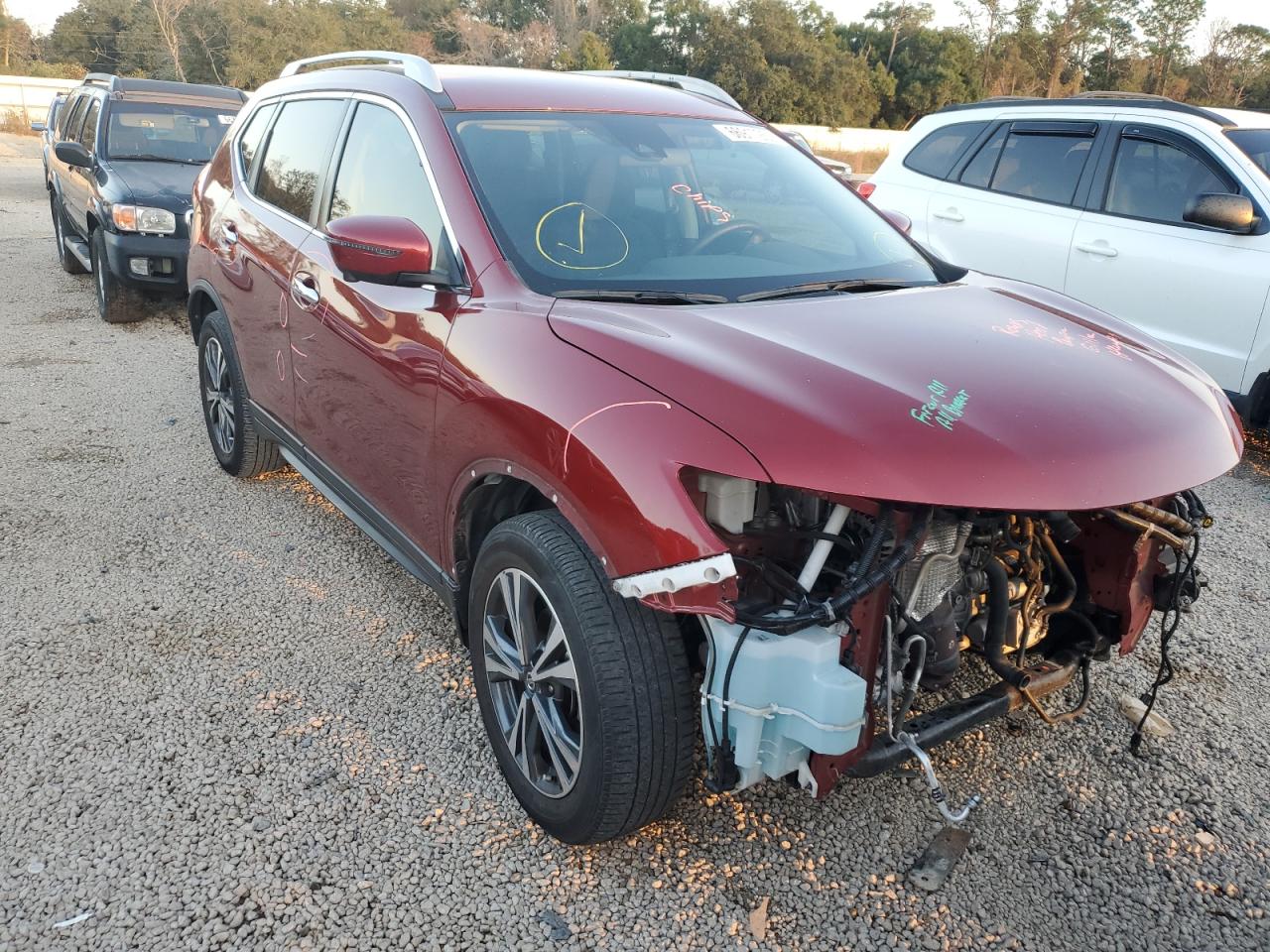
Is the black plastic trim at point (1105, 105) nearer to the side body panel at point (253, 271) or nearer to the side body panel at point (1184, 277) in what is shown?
the side body panel at point (1184, 277)

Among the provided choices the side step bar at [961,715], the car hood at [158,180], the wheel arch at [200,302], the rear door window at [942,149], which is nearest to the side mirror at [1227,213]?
the rear door window at [942,149]

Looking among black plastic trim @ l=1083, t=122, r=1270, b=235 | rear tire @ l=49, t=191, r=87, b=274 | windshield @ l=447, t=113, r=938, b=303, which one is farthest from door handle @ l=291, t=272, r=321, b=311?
rear tire @ l=49, t=191, r=87, b=274

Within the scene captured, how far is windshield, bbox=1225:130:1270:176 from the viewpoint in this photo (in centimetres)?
536

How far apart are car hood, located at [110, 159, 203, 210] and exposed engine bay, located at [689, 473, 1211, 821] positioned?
7.00 metres

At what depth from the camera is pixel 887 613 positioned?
81.9 inches

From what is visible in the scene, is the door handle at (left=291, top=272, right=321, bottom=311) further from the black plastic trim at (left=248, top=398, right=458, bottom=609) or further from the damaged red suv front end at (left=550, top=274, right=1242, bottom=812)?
the damaged red suv front end at (left=550, top=274, right=1242, bottom=812)

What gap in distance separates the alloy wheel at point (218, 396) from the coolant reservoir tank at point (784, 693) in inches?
131

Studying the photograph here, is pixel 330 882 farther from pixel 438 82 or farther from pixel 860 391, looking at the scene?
pixel 438 82

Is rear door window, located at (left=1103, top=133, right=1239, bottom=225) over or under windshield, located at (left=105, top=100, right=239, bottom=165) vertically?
over

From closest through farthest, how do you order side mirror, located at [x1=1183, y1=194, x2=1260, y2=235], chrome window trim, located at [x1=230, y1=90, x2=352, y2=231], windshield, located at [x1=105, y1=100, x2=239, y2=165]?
chrome window trim, located at [x1=230, y1=90, x2=352, y2=231] → side mirror, located at [x1=1183, y1=194, x2=1260, y2=235] → windshield, located at [x1=105, y1=100, x2=239, y2=165]

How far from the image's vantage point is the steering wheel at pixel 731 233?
2.96 m

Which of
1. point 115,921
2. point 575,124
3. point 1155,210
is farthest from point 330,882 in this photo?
point 1155,210

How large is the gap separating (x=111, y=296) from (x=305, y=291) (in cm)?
560

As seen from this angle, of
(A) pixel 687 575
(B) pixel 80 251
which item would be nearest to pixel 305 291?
(A) pixel 687 575
